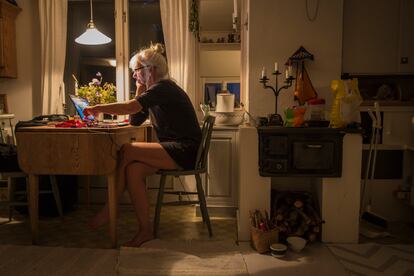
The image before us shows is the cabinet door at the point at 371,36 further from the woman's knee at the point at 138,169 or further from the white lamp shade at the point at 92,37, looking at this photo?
the white lamp shade at the point at 92,37

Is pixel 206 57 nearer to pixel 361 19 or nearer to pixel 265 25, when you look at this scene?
pixel 265 25

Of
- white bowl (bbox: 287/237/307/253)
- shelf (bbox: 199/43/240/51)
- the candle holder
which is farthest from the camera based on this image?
shelf (bbox: 199/43/240/51)

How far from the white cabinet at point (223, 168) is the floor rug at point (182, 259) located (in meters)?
0.57

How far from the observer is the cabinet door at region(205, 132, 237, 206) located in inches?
109

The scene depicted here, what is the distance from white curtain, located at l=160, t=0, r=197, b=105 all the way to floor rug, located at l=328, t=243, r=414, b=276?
6.03 feet

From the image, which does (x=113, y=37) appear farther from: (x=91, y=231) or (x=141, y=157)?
(x=91, y=231)

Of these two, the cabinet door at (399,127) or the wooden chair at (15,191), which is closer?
the wooden chair at (15,191)

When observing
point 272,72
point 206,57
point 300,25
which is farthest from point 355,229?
point 206,57

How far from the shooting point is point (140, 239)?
2.18 metres

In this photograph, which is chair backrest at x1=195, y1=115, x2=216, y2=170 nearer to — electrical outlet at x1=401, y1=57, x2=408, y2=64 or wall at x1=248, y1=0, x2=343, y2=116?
wall at x1=248, y1=0, x2=343, y2=116

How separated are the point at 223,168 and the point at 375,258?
4.09ft

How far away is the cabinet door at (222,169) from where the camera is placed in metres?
2.77

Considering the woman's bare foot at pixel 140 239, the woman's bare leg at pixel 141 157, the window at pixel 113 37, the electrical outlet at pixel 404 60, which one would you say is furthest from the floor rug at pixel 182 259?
the electrical outlet at pixel 404 60

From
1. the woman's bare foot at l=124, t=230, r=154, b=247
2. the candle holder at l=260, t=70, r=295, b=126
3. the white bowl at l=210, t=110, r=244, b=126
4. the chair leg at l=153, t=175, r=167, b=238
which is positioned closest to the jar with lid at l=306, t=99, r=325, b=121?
the candle holder at l=260, t=70, r=295, b=126
